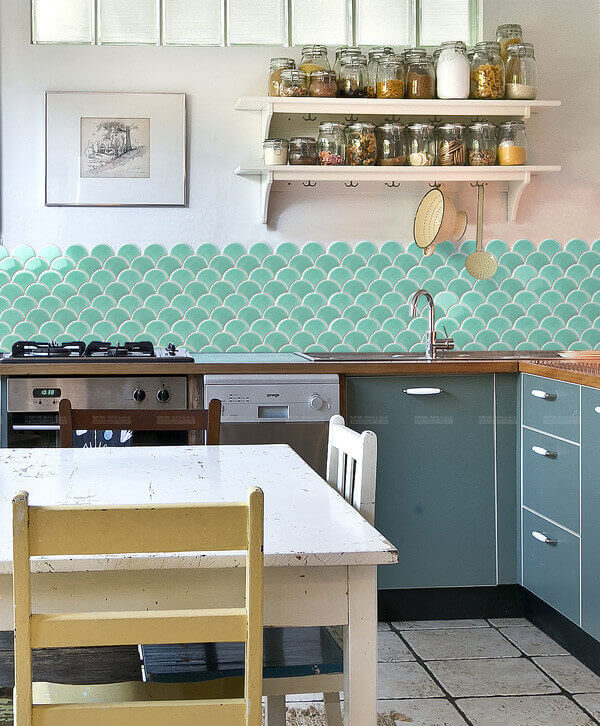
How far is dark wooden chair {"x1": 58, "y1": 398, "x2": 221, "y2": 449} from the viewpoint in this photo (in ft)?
8.45

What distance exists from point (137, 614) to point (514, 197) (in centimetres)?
333

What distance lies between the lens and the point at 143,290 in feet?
13.7

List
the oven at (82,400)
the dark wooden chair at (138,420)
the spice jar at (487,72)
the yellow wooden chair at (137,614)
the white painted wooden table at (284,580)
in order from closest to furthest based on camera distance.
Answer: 1. the yellow wooden chair at (137,614)
2. the white painted wooden table at (284,580)
3. the dark wooden chair at (138,420)
4. the oven at (82,400)
5. the spice jar at (487,72)

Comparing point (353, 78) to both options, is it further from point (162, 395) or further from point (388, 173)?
point (162, 395)

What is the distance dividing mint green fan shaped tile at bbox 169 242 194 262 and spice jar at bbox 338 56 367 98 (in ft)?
2.99

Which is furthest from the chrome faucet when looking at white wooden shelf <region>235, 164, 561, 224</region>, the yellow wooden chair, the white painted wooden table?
the yellow wooden chair

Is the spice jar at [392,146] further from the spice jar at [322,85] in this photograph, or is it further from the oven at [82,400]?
the oven at [82,400]

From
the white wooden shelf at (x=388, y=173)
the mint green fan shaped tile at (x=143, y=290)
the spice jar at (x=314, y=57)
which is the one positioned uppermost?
the spice jar at (x=314, y=57)

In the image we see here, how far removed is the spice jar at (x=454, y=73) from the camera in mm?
3992

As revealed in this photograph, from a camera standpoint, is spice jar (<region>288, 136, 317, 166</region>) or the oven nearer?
the oven

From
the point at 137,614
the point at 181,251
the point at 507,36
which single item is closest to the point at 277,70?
the point at 181,251

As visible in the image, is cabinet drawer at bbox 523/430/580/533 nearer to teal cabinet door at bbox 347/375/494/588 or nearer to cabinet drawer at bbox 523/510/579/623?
cabinet drawer at bbox 523/510/579/623

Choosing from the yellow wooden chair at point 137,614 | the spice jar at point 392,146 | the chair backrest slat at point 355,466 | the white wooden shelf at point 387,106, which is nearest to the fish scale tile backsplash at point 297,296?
the spice jar at point 392,146

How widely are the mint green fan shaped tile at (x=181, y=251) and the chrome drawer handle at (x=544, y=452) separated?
1.66m
